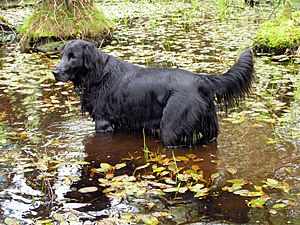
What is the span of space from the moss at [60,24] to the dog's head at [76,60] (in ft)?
17.1

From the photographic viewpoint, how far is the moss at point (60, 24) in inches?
426

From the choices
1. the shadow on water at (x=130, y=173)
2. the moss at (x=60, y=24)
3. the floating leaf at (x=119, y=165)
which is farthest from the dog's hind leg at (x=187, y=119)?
the moss at (x=60, y=24)

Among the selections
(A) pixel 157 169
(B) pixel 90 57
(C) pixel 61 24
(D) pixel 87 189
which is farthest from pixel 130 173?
(C) pixel 61 24

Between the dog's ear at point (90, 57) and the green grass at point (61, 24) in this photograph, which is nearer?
the dog's ear at point (90, 57)

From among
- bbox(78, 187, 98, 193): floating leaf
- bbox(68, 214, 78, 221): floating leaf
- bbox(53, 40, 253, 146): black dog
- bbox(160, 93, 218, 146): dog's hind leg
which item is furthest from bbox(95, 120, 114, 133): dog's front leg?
bbox(68, 214, 78, 221): floating leaf

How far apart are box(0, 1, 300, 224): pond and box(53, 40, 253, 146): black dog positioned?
219 mm

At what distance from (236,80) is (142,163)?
139cm

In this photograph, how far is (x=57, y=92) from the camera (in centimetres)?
757

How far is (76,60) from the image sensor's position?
561 centimetres

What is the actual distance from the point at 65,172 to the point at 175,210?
1389 millimetres

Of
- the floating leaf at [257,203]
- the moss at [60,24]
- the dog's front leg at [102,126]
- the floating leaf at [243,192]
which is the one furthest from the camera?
the moss at [60,24]

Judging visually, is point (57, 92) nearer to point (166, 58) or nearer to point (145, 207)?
point (166, 58)

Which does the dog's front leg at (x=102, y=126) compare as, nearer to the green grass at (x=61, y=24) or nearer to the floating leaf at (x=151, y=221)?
the floating leaf at (x=151, y=221)

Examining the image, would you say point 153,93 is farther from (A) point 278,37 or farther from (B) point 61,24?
(B) point 61,24
